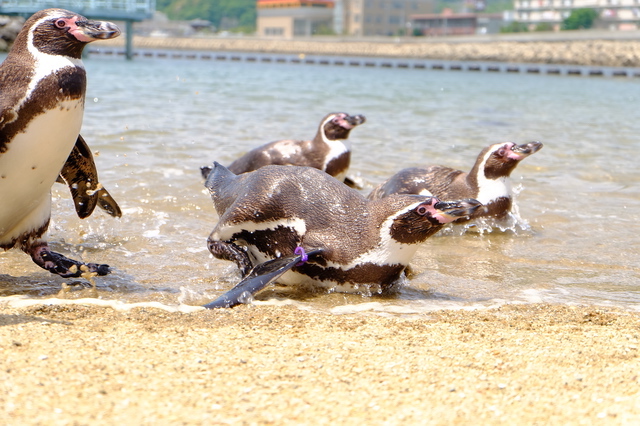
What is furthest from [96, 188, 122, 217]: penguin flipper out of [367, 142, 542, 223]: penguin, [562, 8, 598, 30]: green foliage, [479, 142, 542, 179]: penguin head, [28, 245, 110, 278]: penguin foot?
[562, 8, 598, 30]: green foliage

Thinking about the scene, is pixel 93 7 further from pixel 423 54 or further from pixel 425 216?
pixel 425 216

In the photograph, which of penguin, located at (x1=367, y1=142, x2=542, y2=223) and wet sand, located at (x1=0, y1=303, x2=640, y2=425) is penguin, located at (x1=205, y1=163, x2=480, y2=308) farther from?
penguin, located at (x1=367, y1=142, x2=542, y2=223)

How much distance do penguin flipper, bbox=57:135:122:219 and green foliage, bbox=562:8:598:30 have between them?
91.4 metres

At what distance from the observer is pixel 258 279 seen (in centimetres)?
357

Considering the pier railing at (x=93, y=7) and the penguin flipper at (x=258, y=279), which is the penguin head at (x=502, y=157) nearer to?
the penguin flipper at (x=258, y=279)

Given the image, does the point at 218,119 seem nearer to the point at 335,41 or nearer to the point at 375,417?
the point at 375,417

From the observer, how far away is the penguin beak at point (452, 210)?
3.59 m

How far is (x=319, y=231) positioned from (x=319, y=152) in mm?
2839

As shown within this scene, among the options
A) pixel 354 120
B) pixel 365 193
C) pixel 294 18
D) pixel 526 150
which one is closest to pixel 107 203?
pixel 354 120

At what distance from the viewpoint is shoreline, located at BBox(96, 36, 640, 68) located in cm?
5659

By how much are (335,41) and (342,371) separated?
8016 cm

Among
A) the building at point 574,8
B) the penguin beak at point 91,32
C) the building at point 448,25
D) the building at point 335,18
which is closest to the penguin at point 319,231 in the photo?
the penguin beak at point 91,32

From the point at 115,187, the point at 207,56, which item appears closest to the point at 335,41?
the point at 207,56

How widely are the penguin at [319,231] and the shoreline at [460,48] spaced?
176ft
